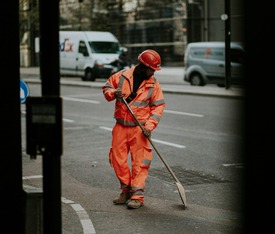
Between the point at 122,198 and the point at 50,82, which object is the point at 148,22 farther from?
the point at 50,82

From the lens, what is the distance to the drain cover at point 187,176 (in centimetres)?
833

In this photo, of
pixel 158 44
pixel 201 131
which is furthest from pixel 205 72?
pixel 158 44

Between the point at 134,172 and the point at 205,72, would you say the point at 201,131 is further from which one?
the point at 205,72

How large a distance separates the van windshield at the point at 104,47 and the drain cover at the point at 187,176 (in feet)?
75.3

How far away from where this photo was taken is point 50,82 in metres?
3.22

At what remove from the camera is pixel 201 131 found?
44.4 ft

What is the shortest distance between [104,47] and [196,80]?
6.96 m

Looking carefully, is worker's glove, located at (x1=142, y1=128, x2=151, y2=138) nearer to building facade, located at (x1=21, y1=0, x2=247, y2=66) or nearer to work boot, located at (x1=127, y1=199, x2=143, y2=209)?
work boot, located at (x1=127, y1=199, x2=143, y2=209)

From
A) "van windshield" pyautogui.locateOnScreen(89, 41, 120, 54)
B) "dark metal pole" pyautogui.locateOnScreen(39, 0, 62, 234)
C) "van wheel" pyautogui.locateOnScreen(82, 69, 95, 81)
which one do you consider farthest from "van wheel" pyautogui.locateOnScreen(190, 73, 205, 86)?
"dark metal pole" pyautogui.locateOnScreen(39, 0, 62, 234)

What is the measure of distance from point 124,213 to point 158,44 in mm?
35730

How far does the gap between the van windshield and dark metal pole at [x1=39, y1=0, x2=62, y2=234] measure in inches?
1126

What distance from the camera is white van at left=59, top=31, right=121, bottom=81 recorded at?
3103 cm

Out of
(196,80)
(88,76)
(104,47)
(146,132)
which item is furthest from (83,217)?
(104,47)

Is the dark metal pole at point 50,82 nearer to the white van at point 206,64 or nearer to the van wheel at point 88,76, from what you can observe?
the white van at point 206,64
